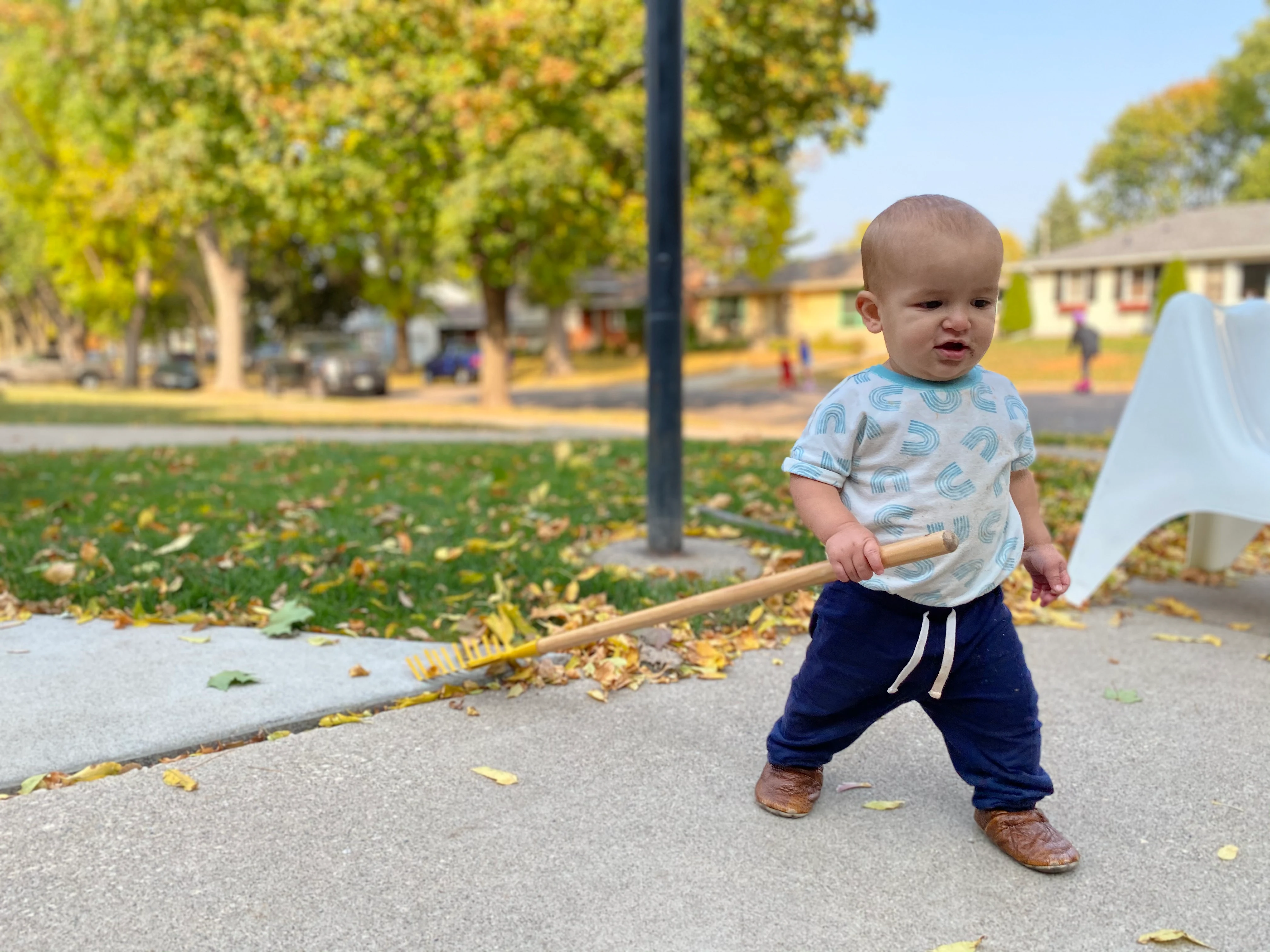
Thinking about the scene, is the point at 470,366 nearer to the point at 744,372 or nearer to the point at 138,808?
the point at 744,372

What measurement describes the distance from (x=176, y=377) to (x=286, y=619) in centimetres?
3125

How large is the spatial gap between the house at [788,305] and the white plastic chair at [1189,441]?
4138 cm

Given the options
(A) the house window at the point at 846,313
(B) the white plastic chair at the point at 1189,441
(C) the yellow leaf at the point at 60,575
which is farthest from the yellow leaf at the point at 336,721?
(A) the house window at the point at 846,313

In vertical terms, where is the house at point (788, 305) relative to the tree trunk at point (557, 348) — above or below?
above

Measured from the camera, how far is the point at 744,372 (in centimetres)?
3550

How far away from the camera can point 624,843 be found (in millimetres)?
2268

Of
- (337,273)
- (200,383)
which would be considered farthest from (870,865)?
(337,273)

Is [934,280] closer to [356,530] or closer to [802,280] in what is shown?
[356,530]

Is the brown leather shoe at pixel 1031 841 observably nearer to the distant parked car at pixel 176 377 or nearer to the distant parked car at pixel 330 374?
the distant parked car at pixel 330 374

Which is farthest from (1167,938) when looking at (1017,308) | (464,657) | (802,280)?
(802,280)

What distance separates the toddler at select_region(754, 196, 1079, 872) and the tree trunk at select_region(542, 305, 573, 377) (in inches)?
1414

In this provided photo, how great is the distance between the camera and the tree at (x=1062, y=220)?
300 feet

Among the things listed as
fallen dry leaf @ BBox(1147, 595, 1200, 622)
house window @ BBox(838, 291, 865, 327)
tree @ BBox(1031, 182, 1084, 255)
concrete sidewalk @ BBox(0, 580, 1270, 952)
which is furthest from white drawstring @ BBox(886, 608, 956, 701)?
tree @ BBox(1031, 182, 1084, 255)

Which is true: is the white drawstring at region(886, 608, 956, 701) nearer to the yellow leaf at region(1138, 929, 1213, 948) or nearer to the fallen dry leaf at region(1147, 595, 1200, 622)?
the yellow leaf at region(1138, 929, 1213, 948)
